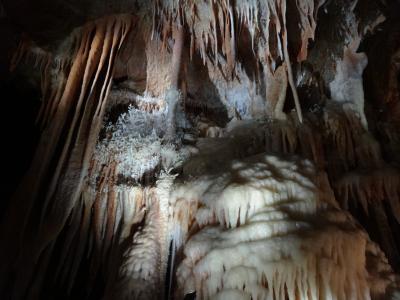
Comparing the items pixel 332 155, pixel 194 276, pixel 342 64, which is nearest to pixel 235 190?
pixel 194 276

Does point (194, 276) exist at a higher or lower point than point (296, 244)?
lower

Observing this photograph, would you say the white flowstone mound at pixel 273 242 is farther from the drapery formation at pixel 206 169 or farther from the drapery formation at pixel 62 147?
the drapery formation at pixel 62 147

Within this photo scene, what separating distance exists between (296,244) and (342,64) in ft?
15.5

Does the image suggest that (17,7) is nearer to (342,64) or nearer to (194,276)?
(194,276)

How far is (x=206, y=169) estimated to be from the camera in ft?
18.4

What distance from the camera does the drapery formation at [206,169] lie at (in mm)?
4062

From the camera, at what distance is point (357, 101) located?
6.96 m

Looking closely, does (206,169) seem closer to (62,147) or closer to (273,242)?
(273,242)

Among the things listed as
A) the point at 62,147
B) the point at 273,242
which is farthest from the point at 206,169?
the point at 62,147

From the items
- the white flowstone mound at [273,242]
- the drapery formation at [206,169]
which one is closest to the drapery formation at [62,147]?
the drapery formation at [206,169]

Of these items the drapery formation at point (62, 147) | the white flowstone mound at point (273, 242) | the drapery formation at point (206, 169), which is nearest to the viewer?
the white flowstone mound at point (273, 242)

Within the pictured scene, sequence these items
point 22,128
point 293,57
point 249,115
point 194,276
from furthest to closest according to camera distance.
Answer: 1. point 22,128
2. point 293,57
3. point 249,115
4. point 194,276

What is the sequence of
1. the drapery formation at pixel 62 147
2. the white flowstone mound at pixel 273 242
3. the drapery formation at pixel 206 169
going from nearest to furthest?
1. the white flowstone mound at pixel 273 242
2. the drapery formation at pixel 206 169
3. the drapery formation at pixel 62 147

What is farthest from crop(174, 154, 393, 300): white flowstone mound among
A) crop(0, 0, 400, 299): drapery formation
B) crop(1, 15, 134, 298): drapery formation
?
crop(1, 15, 134, 298): drapery formation
